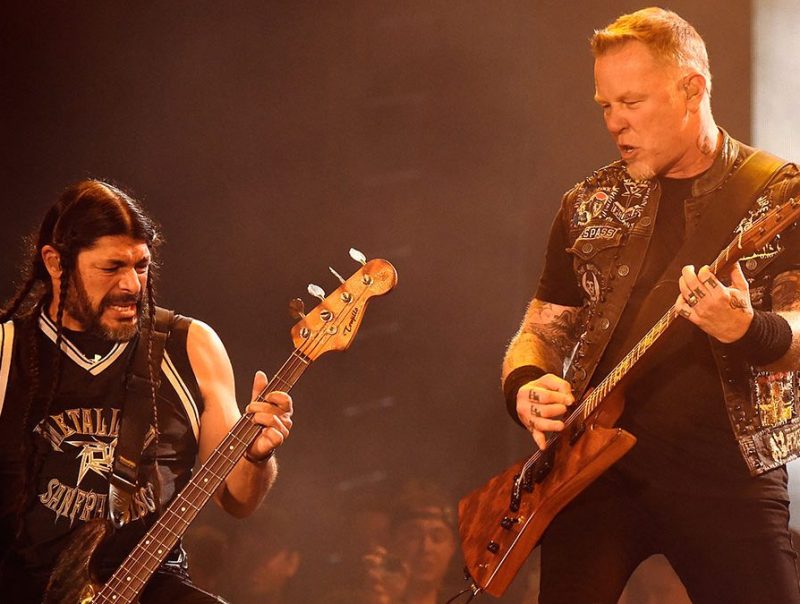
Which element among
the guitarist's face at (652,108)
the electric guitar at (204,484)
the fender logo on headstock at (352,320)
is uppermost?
the guitarist's face at (652,108)

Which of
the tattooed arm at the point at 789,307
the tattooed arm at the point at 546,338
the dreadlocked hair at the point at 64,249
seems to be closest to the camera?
the tattooed arm at the point at 789,307

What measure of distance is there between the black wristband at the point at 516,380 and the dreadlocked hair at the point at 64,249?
3.71 ft

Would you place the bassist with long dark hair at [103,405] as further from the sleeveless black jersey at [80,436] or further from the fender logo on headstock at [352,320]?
the fender logo on headstock at [352,320]

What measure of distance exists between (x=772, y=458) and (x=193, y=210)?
356cm

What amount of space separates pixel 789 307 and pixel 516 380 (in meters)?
0.75

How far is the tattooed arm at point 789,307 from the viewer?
8.12 ft

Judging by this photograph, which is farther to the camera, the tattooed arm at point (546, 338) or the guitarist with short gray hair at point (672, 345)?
the tattooed arm at point (546, 338)

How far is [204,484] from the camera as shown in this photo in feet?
9.93

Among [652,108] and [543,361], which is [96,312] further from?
[652,108]

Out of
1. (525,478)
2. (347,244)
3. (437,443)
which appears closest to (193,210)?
(347,244)

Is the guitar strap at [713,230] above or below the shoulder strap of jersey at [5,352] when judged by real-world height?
above

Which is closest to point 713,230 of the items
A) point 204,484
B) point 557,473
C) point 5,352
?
point 557,473


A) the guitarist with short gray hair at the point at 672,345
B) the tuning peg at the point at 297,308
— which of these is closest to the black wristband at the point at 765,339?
the guitarist with short gray hair at the point at 672,345

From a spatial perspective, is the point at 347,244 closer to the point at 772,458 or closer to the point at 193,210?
the point at 193,210
